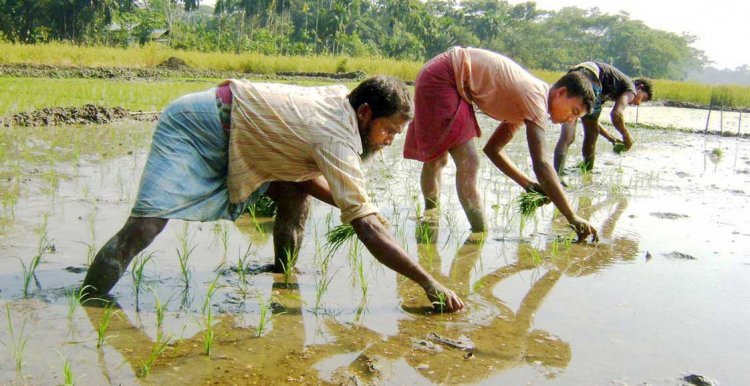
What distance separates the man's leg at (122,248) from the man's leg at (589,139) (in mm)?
5564

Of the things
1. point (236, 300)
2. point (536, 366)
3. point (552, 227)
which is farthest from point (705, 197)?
point (236, 300)

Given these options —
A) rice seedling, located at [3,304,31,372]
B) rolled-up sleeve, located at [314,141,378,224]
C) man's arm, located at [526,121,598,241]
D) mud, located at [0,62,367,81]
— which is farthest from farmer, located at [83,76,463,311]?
mud, located at [0,62,367,81]

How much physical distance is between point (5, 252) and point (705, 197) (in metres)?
5.88

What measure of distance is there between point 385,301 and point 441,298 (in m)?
0.38

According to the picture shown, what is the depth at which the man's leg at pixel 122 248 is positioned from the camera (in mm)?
2756

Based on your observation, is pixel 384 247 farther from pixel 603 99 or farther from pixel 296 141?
pixel 603 99

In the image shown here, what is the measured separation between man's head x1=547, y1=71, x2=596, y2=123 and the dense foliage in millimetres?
31064

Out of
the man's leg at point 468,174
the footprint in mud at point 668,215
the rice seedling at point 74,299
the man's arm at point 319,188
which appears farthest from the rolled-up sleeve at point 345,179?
the footprint in mud at point 668,215

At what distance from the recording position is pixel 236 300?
312 cm

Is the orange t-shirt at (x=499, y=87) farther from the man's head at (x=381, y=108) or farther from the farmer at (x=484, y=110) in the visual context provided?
the man's head at (x=381, y=108)

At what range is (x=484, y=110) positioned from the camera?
14.4 feet

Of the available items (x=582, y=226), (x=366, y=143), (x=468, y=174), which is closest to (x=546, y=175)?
(x=582, y=226)

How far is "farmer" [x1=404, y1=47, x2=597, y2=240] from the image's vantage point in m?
4.06

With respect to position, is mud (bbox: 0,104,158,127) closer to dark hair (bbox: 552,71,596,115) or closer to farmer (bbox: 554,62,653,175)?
farmer (bbox: 554,62,653,175)
